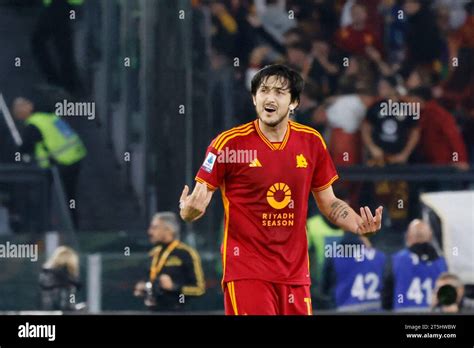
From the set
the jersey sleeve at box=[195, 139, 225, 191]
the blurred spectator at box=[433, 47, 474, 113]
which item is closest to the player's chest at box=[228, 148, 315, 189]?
the jersey sleeve at box=[195, 139, 225, 191]

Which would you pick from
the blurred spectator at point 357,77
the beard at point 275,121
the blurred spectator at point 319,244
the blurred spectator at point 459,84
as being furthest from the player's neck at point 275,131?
the blurred spectator at point 459,84

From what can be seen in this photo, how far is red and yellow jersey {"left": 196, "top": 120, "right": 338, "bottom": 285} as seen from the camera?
28.4 ft

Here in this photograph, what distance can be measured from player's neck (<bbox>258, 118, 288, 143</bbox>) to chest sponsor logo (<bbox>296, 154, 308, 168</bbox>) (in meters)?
0.14

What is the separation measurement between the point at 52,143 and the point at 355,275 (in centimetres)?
226

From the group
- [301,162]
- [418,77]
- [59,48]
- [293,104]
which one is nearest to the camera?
[301,162]

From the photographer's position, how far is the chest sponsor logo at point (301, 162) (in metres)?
8.78

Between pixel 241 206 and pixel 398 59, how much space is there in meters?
2.98

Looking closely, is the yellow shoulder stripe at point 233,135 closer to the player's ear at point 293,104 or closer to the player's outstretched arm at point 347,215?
the player's ear at point 293,104

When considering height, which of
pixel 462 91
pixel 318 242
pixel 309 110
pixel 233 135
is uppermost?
pixel 462 91

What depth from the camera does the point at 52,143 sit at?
1112 cm

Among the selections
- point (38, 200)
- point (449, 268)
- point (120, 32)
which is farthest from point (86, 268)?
point (449, 268)

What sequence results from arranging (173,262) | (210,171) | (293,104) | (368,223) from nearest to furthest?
(210,171) → (368,223) → (293,104) → (173,262)

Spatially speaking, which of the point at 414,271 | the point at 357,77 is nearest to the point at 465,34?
the point at 357,77

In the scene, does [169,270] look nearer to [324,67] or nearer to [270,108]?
[324,67]
